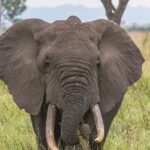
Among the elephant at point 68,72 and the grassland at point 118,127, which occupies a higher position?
the elephant at point 68,72

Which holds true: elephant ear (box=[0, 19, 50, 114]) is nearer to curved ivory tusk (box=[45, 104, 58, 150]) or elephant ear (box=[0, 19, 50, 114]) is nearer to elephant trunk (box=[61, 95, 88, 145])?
curved ivory tusk (box=[45, 104, 58, 150])

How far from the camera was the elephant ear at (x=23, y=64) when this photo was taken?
5051 millimetres

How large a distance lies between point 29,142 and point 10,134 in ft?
2.19

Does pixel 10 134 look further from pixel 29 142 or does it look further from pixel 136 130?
pixel 136 130

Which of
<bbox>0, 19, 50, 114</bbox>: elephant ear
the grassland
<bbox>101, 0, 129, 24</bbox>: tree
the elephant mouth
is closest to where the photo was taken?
the elephant mouth

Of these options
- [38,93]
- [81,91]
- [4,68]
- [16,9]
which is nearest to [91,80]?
[81,91]

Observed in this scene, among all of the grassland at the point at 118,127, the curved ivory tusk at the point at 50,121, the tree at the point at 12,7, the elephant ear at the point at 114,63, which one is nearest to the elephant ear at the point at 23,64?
the curved ivory tusk at the point at 50,121

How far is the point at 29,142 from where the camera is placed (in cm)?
620

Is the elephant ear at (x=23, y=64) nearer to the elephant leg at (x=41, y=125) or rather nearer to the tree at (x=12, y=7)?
the elephant leg at (x=41, y=125)

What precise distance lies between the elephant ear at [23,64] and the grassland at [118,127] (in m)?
0.75

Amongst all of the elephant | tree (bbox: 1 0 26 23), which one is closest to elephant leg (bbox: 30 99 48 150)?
the elephant

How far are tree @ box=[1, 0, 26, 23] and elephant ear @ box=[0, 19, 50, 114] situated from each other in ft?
148

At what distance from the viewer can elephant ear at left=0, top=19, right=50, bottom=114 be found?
505 centimetres

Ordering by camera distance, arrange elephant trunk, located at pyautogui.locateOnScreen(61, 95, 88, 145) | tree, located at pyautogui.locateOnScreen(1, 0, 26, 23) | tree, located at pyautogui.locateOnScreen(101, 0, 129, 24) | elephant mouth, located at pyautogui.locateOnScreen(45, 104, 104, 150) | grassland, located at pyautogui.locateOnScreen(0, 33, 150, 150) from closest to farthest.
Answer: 1. elephant trunk, located at pyautogui.locateOnScreen(61, 95, 88, 145)
2. elephant mouth, located at pyautogui.locateOnScreen(45, 104, 104, 150)
3. grassland, located at pyautogui.locateOnScreen(0, 33, 150, 150)
4. tree, located at pyautogui.locateOnScreen(101, 0, 129, 24)
5. tree, located at pyautogui.locateOnScreen(1, 0, 26, 23)
